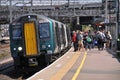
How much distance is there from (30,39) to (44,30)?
103 cm

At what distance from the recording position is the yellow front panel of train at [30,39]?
24.9 meters

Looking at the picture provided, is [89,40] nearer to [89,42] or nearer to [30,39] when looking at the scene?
[89,42]

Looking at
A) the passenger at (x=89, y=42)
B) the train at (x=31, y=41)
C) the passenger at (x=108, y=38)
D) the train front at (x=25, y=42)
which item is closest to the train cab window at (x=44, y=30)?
the train at (x=31, y=41)

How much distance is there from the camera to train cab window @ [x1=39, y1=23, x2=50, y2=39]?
25359 millimetres

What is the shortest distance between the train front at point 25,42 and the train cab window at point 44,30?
0.41m

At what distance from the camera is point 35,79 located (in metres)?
16.6

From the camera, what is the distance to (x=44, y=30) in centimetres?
2541

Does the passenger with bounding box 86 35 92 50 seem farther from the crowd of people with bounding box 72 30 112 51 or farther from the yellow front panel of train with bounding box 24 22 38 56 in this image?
the yellow front panel of train with bounding box 24 22 38 56

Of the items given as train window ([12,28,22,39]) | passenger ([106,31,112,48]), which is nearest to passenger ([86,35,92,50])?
passenger ([106,31,112,48])

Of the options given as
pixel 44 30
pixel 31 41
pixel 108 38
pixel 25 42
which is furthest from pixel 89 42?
pixel 25 42

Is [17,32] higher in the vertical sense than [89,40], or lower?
higher

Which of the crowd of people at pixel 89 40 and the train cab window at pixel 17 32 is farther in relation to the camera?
the crowd of people at pixel 89 40

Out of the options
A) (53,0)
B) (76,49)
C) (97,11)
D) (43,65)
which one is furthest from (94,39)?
(97,11)

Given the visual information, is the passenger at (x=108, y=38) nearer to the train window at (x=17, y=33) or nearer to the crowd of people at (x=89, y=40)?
the crowd of people at (x=89, y=40)
